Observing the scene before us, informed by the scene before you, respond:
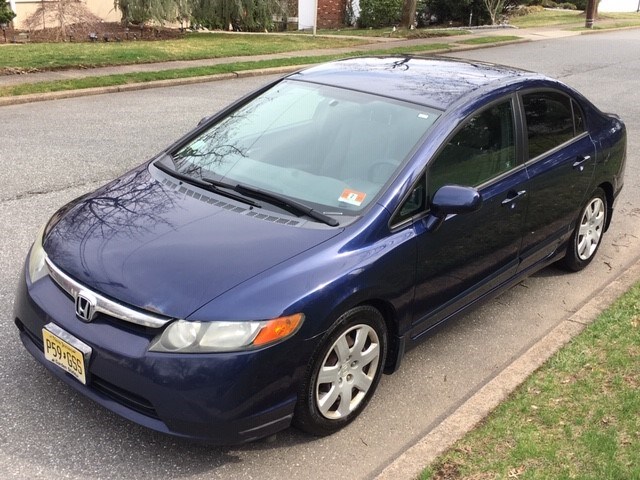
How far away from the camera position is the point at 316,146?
13.1 ft

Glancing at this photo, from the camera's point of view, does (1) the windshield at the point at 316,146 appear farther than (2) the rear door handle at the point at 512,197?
No

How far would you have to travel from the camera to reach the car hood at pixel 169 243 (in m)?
3.02

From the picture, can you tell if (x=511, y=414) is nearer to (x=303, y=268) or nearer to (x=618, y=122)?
(x=303, y=268)

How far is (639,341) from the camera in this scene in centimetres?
423

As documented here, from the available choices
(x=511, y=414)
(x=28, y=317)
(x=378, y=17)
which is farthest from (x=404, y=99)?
(x=378, y=17)

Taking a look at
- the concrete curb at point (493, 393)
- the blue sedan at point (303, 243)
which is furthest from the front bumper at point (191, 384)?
the concrete curb at point (493, 393)

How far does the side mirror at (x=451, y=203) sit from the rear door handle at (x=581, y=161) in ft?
5.26

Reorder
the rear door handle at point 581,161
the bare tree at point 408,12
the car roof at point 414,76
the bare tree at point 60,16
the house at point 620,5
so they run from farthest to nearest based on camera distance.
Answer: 1. the house at point 620,5
2. the bare tree at point 408,12
3. the bare tree at point 60,16
4. the rear door handle at point 581,161
5. the car roof at point 414,76

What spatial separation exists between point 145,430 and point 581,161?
11.3 ft

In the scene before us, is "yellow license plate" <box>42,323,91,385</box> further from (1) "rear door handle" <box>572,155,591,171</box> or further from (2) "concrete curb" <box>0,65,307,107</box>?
(2) "concrete curb" <box>0,65,307,107</box>

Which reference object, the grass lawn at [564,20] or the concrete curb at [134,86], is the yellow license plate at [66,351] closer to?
the concrete curb at [134,86]

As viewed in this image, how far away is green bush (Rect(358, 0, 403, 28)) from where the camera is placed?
1094 inches

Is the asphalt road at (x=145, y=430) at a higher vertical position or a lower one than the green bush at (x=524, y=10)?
lower

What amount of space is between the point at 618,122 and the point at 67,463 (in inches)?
188
